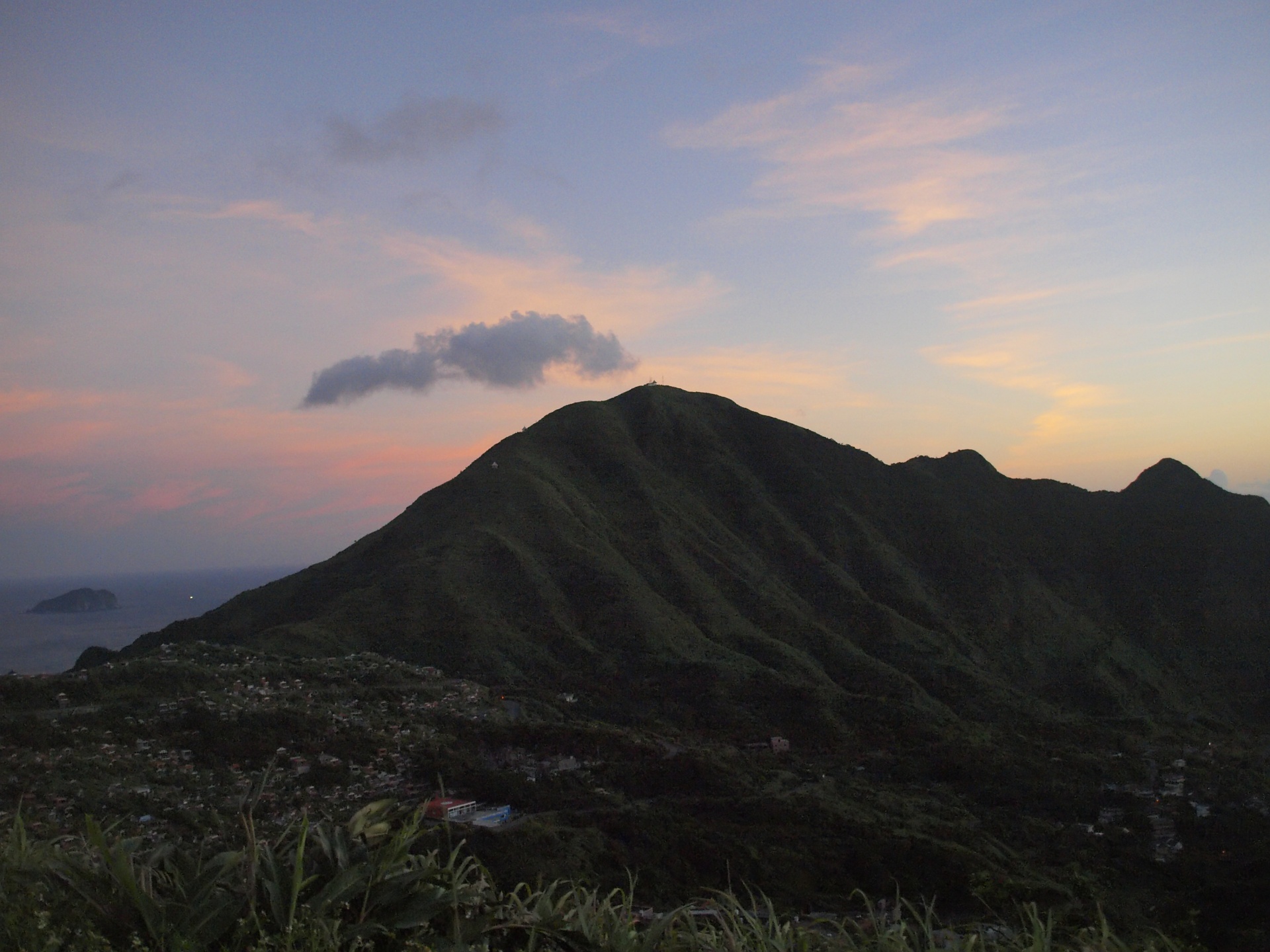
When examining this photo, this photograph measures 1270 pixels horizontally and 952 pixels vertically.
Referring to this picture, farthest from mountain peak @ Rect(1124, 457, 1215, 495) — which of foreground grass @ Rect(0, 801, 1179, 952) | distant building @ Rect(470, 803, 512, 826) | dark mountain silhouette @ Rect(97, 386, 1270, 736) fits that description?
foreground grass @ Rect(0, 801, 1179, 952)

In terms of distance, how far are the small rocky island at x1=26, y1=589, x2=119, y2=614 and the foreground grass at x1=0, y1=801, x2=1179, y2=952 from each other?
165627 mm

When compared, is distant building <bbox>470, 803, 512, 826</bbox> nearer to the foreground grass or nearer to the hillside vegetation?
the hillside vegetation

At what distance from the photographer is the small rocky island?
150 meters

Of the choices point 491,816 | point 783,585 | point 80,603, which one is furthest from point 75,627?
point 491,816

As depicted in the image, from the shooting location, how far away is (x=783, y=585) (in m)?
69.1

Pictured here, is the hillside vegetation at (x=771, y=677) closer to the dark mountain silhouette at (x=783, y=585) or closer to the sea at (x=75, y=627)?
the dark mountain silhouette at (x=783, y=585)

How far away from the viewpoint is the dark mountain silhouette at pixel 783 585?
2019 inches

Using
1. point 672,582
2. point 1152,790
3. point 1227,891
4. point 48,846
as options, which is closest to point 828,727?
A: point 1152,790

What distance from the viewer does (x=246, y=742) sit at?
31.1 m

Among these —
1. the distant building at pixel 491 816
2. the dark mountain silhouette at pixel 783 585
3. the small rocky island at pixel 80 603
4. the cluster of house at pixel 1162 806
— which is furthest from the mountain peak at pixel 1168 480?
the small rocky island at pixel 80 603

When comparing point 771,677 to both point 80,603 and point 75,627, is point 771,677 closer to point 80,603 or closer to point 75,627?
point 75,627

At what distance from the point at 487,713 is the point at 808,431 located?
56321 millimetres

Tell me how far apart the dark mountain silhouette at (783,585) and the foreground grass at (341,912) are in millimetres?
43025

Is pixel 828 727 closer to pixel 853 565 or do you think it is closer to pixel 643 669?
pixel 643 669
